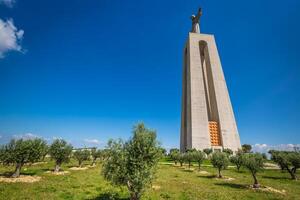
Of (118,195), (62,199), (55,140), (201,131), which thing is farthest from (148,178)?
(201,131)

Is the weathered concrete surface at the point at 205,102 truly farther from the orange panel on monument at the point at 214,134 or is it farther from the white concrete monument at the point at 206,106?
the orange panel on monument at the point at 214,134

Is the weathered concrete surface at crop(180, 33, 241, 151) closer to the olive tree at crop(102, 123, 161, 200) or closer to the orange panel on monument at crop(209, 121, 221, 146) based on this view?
the orange panel on monument at crop(209, 121, 221, 146)

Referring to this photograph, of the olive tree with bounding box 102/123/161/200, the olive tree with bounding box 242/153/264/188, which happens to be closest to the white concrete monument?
the olive tree with bounding box 242/153/264/188

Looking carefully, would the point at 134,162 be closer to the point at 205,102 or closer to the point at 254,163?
the point at 254,163

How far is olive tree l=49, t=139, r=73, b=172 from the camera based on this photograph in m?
35.1

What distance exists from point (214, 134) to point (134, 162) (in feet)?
287

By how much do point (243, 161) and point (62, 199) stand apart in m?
26.1

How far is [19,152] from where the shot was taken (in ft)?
84.7

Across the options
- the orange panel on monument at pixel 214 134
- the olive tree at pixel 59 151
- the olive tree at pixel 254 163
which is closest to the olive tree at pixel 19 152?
the olive tree at pixel 59 151

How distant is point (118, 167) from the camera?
43.7 feet

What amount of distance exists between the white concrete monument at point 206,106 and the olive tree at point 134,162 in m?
74.7

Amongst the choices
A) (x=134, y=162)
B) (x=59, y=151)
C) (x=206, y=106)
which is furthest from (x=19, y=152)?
(x=206, y=106)

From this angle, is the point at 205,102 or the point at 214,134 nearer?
the point at 214,134

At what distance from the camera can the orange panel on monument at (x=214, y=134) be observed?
89.8 meters
